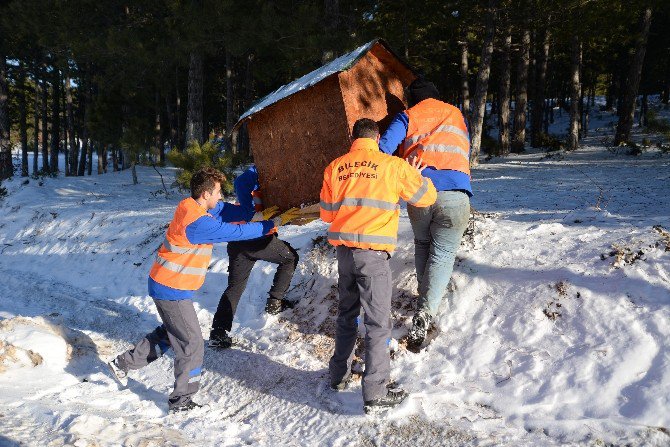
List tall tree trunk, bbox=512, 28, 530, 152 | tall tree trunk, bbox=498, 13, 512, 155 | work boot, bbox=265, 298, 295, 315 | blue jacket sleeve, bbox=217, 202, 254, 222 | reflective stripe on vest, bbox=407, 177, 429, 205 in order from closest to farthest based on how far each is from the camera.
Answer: reflective stripe on vest, bbox=407, 177, 429, 205 < blue jacket sleeve, bbox=217, 202, 254, 222 < work boot, bbox=265, 298, 295, 315 < tall tree trunk, bbox=498, 13, 512, 155 < tall tree trunk, bbox=512, 28, 530, 152

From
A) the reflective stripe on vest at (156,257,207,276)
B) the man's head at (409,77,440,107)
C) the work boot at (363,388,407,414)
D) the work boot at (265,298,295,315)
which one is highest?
the man's head at (409,77,440,107)

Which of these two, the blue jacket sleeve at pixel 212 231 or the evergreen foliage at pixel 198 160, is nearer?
the blue jacket sleeve at pixel 212 231

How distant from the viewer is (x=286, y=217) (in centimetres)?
374

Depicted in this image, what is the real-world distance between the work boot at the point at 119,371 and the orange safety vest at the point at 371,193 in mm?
2206

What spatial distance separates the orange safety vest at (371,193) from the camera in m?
3.06

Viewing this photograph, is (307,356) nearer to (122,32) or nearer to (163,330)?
(163,330)

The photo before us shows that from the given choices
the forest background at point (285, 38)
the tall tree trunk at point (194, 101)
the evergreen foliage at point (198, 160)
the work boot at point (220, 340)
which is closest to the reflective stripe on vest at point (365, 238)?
the work boot at point (220, 340)

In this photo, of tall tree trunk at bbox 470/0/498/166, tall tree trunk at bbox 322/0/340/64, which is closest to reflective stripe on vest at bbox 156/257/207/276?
tall tree trunk at bbox 322/0/340/64

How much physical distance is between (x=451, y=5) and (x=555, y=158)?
5748 millimetres

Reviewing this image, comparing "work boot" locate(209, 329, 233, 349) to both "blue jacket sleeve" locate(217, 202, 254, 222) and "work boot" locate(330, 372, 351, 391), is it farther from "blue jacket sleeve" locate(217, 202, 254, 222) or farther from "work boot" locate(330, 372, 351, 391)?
"work boot" locate(330, 372, 351, 391)

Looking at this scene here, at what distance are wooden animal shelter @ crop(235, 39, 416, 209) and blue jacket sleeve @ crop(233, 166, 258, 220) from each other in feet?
0.31

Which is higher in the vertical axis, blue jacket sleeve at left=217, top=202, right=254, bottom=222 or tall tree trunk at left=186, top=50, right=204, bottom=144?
tall tree trunk at left=186, top=50, right=204, bottom=144

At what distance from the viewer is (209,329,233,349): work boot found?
429 cm

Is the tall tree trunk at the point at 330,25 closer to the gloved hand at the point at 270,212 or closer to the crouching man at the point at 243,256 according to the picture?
the crouching man at the point at 243,256
